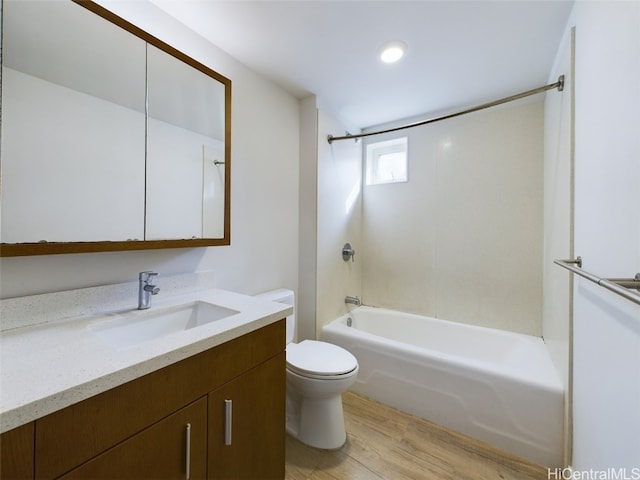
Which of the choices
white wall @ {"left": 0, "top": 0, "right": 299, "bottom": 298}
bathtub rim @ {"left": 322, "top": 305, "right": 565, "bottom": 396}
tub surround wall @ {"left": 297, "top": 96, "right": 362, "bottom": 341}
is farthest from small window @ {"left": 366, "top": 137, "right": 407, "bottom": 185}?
bathtub rim @ {"left": 322, "top": 305, "right": 565, "bottom": 396}

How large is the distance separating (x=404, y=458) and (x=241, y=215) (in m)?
1.67

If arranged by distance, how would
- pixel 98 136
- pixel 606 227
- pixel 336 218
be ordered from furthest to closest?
pixel 336 218 → pixel 98 136 → pixel 606 227

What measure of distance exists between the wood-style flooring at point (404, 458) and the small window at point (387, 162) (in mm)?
2003

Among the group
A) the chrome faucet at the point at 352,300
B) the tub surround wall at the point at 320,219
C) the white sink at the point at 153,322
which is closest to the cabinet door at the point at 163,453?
the white sink at the point at 153,322

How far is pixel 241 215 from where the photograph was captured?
1.67 metres

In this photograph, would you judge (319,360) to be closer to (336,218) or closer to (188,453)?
(188,453)

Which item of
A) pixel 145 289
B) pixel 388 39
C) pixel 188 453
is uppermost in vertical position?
pixel 388 39

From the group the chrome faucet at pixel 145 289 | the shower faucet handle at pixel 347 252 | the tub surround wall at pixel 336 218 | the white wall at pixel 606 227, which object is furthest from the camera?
the shower faucet handle at pixel 347 252

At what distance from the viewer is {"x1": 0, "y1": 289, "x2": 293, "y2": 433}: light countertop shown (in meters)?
0.51

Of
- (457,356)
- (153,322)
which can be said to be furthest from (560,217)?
(153,322)

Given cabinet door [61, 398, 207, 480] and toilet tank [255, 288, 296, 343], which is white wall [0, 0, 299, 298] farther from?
cabinet door [61, 398, 207, 480]

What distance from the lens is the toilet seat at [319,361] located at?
1389mm

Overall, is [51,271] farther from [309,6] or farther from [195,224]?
[309,6]

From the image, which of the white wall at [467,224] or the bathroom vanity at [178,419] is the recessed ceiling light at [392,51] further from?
the bathroom vanity at [178,419]
